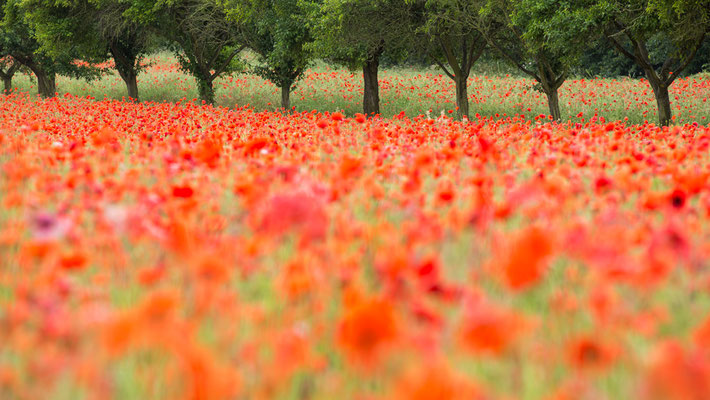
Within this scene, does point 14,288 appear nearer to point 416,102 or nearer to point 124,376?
point 124,376

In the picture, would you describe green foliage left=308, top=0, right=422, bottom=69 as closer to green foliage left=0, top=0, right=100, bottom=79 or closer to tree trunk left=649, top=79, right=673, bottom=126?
tree trunk left=649, top=79, right=673, bottom=126

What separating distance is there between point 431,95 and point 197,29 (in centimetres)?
1025

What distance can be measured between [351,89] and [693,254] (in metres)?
28.0

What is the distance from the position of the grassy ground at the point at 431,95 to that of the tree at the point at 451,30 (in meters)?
1.39

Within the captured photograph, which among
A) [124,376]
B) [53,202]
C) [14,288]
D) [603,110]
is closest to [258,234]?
[14,288]

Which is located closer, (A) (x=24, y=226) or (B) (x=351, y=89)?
(A) (x=24, y=226)

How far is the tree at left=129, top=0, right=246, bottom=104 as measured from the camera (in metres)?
Answer: 22.9

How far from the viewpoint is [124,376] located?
1.52 metres

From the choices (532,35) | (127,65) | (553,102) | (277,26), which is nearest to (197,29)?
(277,26)

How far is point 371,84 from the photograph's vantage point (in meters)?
22.7

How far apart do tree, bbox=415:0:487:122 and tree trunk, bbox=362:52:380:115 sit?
6.03 ft

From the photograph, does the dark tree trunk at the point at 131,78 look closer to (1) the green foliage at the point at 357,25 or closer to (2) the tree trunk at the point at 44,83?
(2) the tree trunk at the point at 44,83

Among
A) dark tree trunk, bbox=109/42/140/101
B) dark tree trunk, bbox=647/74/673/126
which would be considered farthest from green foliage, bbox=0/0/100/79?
dark tree trunk, bbox=647/74/673/126

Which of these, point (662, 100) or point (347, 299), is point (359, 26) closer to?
point (662, 100)
